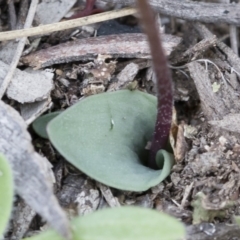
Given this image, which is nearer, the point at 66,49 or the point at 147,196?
the point at 147,196

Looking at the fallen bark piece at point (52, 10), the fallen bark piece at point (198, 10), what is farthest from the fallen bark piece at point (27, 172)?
the fallen bark piece at point (198, 10)

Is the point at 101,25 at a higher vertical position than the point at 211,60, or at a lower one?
higher

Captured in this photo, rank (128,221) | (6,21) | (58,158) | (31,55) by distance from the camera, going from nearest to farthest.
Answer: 1. (128,221)
2. (58,158)
3. (31,55)
4. (6,21)

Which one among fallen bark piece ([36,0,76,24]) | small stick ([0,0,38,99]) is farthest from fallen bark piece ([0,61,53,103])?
fallen bark piece ([36,0,76,24])

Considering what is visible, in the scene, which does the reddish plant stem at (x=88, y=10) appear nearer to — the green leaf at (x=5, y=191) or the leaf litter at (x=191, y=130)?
the leaf litter at (x=191, y=130)

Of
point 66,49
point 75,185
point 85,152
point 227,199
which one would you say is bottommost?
point 227,199

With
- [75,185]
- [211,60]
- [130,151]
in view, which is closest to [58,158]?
[75,185]

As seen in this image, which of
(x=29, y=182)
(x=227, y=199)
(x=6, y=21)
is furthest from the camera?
(x=6, y=21)

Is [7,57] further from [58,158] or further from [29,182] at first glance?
[29,182]
